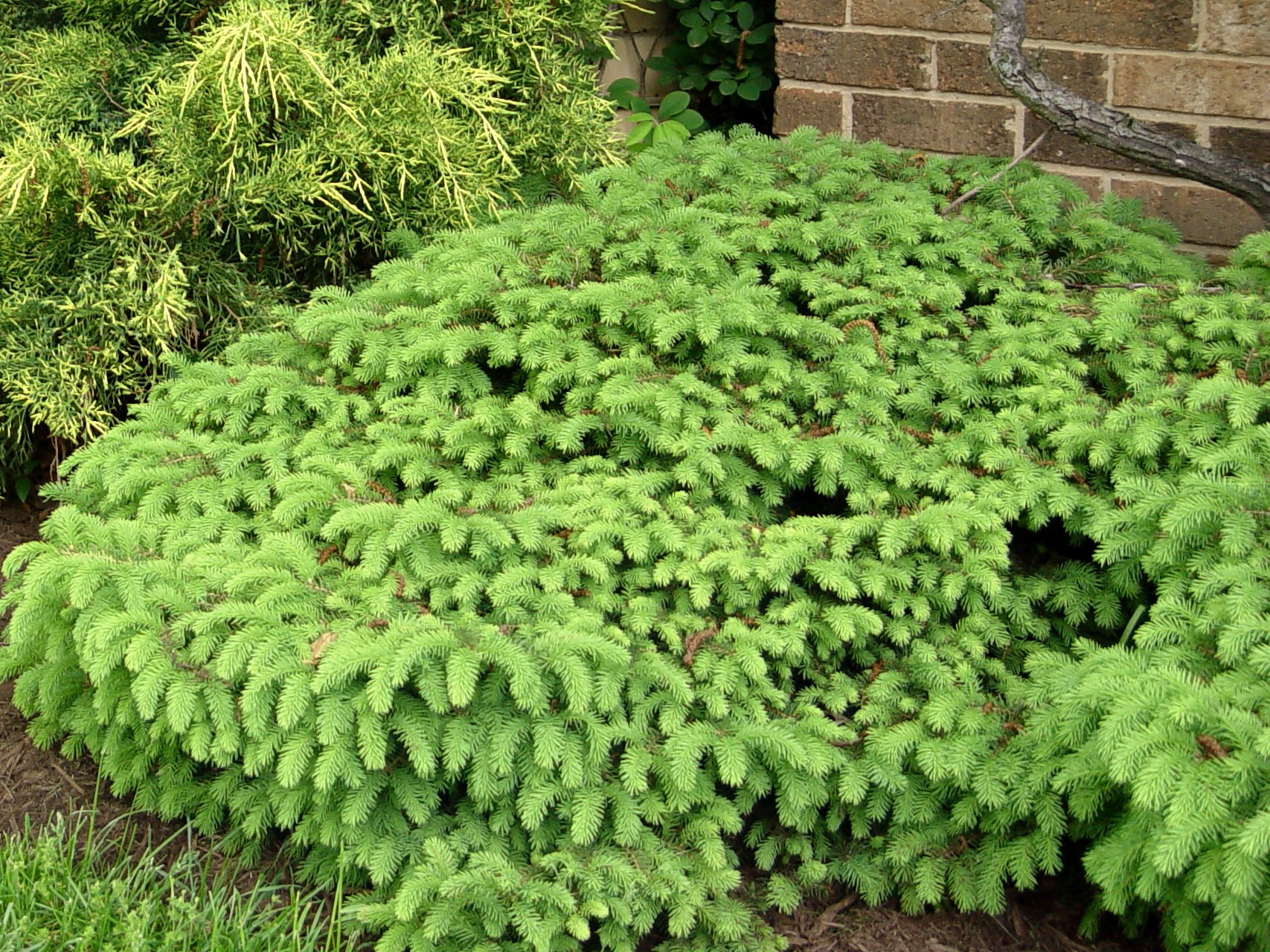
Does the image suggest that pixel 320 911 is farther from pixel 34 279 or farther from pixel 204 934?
pixel 34 279

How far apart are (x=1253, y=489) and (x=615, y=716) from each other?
4.17ft

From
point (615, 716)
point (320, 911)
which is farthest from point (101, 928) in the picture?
point (615, 716)

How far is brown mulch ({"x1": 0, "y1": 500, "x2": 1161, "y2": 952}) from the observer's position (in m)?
2.11

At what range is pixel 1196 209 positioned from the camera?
369cm

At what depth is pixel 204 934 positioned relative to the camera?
6.46 feet

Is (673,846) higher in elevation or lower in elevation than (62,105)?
lower

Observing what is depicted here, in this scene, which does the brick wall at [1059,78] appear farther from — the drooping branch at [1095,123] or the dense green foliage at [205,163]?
the dense green foliage at [205,163]

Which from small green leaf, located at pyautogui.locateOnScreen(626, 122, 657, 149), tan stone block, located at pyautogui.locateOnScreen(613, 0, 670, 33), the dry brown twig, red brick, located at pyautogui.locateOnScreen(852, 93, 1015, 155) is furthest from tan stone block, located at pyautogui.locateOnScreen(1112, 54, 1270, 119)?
tan stone block, located at pyautogui.locateOnScreen(613, 0, 670, 33)

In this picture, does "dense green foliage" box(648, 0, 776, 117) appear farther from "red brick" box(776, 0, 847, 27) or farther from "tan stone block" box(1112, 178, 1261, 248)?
"tan stone block" box(1112, 178, 1261, 248)

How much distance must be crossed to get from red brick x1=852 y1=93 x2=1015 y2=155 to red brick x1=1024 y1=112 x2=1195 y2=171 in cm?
7

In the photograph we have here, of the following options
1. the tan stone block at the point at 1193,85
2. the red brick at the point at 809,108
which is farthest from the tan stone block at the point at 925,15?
the tan stone block at the point at 1193,85

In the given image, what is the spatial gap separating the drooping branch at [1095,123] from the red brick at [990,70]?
22.9 inches

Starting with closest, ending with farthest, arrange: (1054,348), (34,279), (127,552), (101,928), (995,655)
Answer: (101,928) < (127,552) < (995,655) < (1054,348) < (34,279)

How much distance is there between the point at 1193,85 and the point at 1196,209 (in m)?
0.41
